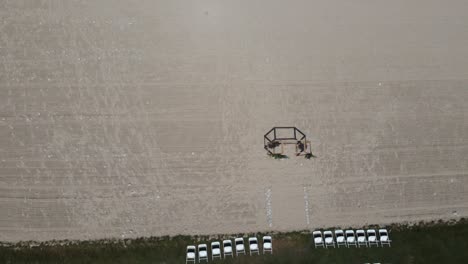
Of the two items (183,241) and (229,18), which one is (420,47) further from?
(183,241)

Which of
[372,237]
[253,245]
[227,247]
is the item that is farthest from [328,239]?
[227,247]

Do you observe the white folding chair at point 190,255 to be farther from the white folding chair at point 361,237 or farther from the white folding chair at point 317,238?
the white folding chair at point 361,237

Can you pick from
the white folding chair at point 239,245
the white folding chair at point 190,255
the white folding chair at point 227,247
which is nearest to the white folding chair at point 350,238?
the white folding chair at point 239,245

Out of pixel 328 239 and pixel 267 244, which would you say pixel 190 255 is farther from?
pixel 328 239

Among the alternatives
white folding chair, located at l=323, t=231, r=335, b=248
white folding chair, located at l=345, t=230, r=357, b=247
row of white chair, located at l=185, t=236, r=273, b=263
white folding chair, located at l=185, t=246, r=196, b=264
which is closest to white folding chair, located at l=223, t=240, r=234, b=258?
row of white chair, located at l=185, t=236, r=273, b=263

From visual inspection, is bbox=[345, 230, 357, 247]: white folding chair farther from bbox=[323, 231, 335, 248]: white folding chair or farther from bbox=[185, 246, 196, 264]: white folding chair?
bbox=[185, 246, 196, 264]: white folding chair

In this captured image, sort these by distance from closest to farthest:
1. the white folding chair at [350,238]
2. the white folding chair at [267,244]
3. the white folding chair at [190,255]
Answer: the white folding chair at [190,255] < the white folding chair at [267,244] < the white folding chair at [350,238]
